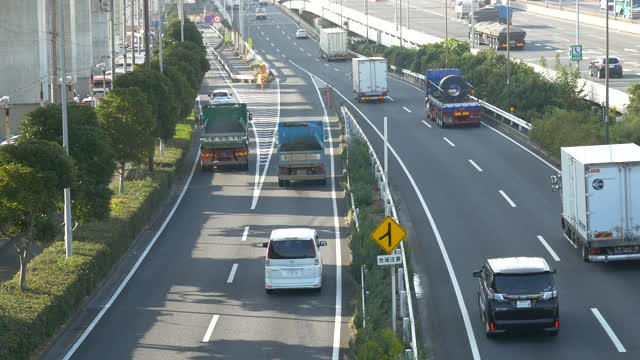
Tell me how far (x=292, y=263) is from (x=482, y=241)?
25.3 feet

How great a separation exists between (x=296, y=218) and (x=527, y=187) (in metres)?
9.38

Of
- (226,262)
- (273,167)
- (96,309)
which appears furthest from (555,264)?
(273,167)

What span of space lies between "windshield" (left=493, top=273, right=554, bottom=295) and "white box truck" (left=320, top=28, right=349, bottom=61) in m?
93.4

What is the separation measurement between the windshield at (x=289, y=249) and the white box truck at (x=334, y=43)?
287 feet

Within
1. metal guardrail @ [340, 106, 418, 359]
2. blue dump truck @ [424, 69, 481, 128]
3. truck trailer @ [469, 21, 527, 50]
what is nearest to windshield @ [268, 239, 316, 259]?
metal guardrail @ [340, 106, 418, 359]

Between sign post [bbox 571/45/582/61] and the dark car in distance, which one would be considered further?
sign post [bbox 571/45/582/61]

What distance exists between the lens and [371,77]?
78.5m

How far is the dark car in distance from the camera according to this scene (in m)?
25.7

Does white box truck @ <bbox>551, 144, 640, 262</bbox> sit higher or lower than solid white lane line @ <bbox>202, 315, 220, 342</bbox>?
higher

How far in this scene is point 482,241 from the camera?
36.7 metres

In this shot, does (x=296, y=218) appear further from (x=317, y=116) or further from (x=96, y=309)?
(x=317, y=116)

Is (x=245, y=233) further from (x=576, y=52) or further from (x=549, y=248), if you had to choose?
(x=576, y=52)

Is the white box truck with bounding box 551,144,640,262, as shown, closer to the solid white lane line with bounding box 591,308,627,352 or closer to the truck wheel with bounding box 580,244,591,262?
the truck wheel with bounding box 580,244,591,262

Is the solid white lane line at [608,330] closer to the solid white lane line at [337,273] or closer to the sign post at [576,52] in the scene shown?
the solid white lane line at [337,273]
